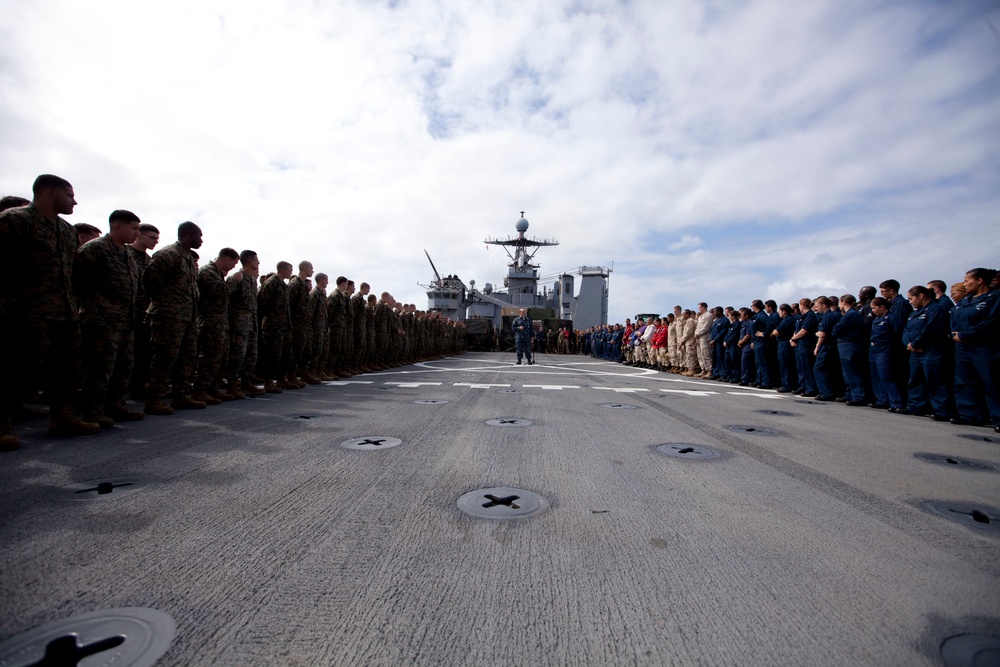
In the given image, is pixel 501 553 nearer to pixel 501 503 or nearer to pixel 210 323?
pixel 501 503

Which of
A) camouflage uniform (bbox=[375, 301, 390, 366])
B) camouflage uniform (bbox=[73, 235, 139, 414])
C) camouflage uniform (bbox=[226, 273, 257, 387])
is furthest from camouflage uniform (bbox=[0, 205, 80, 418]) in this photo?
camouflage uniform (bbox=[375, 301, 390, 366])

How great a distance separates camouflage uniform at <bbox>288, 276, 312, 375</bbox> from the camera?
7590 millimetres

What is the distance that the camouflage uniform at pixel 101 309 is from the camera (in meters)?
4.01

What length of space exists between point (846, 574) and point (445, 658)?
152cm

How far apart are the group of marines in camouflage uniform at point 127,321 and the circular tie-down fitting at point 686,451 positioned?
4774 mm

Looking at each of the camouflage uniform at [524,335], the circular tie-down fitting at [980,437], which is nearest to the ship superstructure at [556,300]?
the camouflage uniform at [524,335]

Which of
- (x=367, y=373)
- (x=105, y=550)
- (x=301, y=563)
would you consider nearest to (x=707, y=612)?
(x=301, y=563)

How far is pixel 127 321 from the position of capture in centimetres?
429

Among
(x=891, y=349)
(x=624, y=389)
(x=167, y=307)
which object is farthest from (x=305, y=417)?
(x=891, y=349)

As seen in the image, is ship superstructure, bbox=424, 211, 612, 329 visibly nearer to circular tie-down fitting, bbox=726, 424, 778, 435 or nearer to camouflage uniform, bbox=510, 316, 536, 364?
→ camouflage uniform, bbox=510, 316, 536, 364

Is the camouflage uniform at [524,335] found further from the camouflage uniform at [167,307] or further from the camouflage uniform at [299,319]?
the camouflage uniform at [167,307]

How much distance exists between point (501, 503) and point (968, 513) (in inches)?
95.3

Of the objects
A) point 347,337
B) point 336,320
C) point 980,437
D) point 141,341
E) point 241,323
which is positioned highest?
point 336,320

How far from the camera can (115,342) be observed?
416 cm
